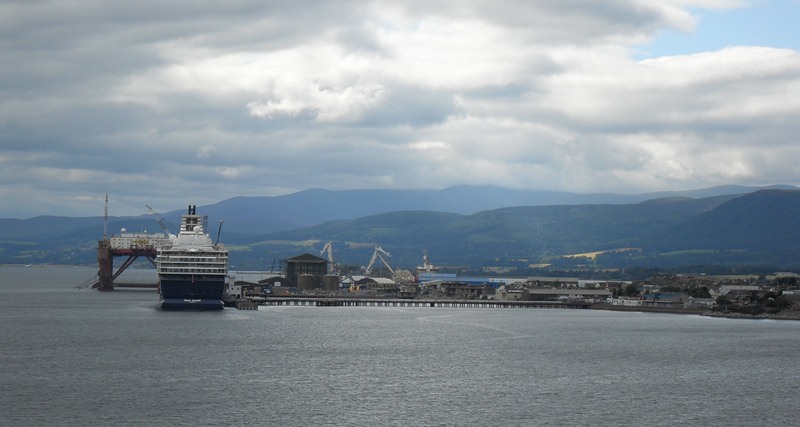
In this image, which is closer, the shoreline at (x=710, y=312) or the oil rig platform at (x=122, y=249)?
the shoreline at (x=710, y=312)

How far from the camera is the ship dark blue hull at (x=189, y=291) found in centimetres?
9656

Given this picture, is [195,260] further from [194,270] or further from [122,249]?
[122,249]

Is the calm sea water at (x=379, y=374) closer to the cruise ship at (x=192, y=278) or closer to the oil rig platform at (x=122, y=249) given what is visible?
the cruise ship at (x=192, y=278)

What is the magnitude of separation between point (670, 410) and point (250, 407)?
16.6m

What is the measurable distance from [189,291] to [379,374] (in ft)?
157

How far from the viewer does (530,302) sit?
14288cm

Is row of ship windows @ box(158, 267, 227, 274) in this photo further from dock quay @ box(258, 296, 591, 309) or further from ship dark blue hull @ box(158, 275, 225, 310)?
dock quay @ box(258, 296, 591, 309)

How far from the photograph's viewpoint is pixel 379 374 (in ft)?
172

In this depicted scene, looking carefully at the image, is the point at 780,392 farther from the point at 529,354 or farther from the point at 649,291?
the point at 649,291

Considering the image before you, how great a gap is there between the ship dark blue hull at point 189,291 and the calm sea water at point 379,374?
26.3ft

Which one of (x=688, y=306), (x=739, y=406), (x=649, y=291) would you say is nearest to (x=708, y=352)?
(x=739, y=406)

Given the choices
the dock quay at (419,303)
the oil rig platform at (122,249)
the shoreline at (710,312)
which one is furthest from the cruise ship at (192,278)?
the shoreline at (710,312)

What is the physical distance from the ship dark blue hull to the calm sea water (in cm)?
801

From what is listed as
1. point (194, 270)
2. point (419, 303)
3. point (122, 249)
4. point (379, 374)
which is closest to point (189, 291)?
point (194, 270)
